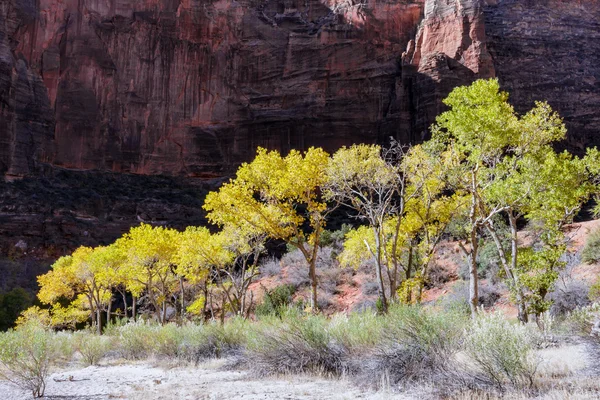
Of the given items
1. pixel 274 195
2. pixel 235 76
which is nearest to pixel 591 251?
pixel 274 195

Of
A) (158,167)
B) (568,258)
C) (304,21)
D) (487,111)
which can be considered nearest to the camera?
(487,111)

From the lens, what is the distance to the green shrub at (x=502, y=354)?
595 cm

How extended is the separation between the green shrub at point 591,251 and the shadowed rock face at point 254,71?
34982 mm

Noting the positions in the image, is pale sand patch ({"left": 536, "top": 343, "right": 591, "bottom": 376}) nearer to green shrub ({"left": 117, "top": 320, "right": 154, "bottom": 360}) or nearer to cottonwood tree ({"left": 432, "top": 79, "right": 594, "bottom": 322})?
cottonwood tree ({"left": 432, "top": 79, "right": 594, "bottom": 322})

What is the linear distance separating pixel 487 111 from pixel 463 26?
5326cm

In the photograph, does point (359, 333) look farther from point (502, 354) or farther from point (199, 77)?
point (199, 77)

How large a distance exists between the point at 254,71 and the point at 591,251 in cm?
4937

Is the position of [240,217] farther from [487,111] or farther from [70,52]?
[70,52]

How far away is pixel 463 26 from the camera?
58.2 meters

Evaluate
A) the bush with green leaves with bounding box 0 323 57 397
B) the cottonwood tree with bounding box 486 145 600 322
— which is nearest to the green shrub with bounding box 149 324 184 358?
the bush with green leaves with bounding box 0 323 57 397

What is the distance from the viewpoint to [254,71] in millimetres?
63938

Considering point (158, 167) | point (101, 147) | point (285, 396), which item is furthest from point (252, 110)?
point (285, 396)

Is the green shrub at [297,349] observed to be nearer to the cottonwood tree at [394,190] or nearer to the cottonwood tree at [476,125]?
the cottonwood tree at [476,125]

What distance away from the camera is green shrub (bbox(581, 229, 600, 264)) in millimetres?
22394
